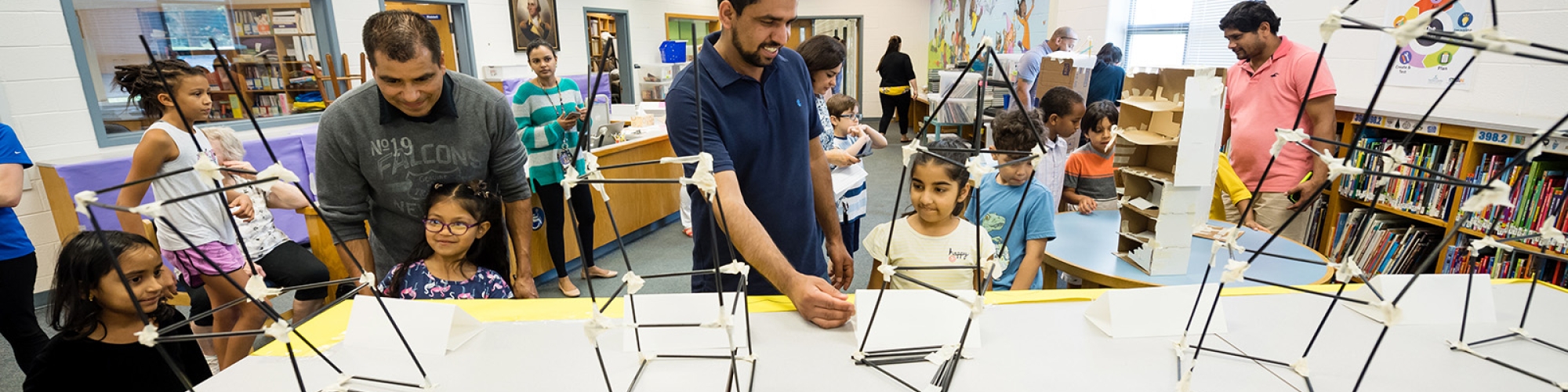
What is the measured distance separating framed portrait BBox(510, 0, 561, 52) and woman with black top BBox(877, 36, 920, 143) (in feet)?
11.7

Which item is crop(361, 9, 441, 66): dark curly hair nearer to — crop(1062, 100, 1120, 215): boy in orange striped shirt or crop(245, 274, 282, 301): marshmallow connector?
crop(245, 274, 282, 301): marshmallow connector

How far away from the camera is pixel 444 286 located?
1664mm

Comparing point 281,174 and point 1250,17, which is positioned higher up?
point 1250,17

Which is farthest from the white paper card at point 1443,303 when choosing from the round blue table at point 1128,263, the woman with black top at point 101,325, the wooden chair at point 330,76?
the wooden chair at point 330,76

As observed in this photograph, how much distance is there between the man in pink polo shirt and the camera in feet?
8.18

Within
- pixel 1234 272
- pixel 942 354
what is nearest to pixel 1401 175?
pixel 1234 272

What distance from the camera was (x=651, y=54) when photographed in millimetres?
8461

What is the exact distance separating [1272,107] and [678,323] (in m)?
2.51

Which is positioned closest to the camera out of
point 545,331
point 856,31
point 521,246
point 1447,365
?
point 1447,365

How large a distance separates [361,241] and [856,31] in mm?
9161

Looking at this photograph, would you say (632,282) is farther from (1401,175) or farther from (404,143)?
(404,143)

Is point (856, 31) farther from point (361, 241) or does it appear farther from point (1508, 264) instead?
point (361, 241)

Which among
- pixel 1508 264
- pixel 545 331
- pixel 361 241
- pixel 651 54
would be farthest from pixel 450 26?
pixel 1508 264

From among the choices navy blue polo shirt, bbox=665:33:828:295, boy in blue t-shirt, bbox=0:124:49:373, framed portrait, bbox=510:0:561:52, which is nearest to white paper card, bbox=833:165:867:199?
navy blue polo shirt, bbox=665:33:828:295
